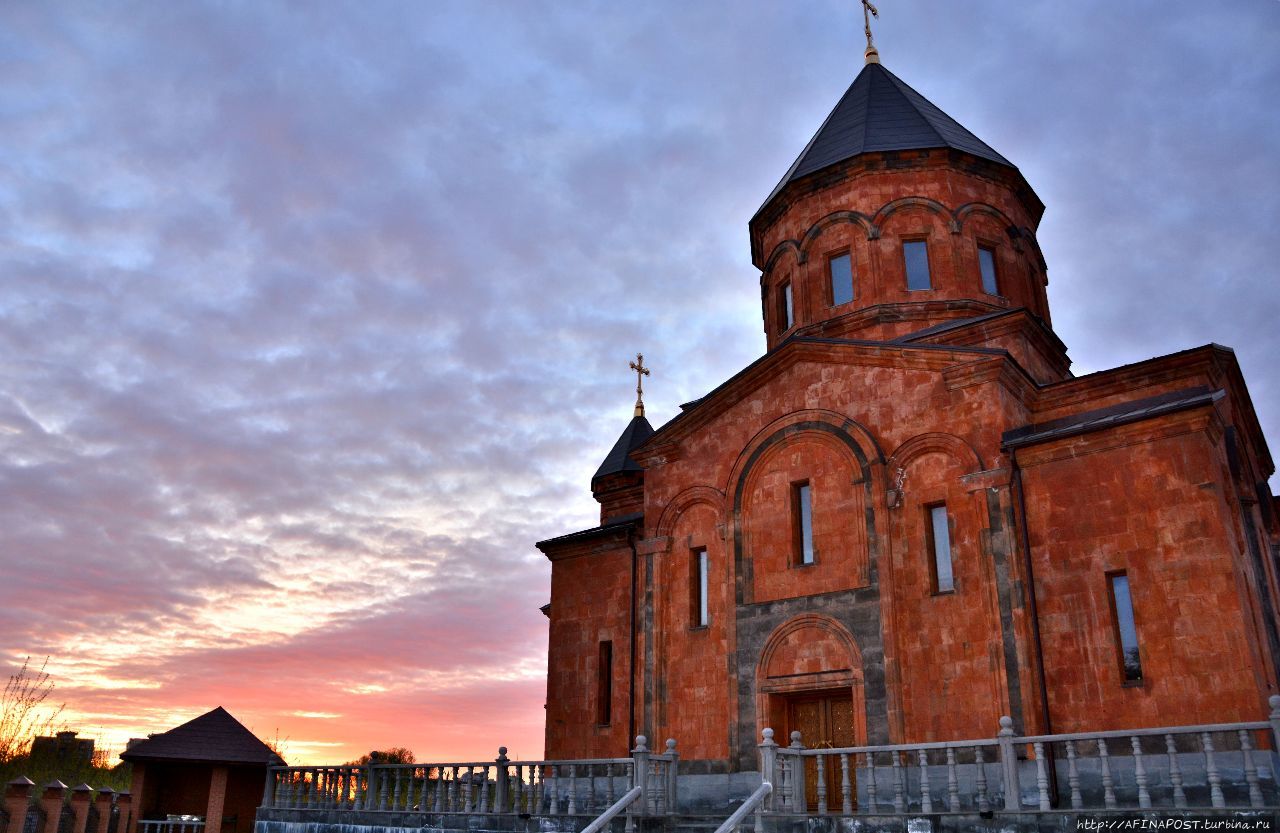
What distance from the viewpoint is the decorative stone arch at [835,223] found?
20205 millimetres

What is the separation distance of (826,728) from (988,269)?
10.5 metres

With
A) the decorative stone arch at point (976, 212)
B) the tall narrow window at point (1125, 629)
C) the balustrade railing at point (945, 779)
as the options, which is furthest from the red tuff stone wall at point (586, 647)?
the decorative stone arch at point (976, 212)

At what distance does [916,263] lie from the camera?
20.1 metres

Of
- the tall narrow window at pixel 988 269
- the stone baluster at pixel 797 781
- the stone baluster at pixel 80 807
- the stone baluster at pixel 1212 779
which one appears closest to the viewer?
the stone baluster at pixel 1212 779

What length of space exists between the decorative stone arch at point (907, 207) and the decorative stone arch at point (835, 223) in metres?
0.17

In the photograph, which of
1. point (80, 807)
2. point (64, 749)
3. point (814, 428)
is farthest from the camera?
point (64, 749)

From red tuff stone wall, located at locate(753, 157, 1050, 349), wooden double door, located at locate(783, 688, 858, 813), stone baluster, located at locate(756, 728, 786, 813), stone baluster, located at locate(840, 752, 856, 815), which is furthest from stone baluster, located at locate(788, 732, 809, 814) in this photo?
red tuff stone wall, located at locate(753, 157, 1050, 349)

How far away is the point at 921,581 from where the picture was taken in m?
14.9

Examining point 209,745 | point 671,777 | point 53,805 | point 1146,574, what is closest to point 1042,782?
point 1146,574

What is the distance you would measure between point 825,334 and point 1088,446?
254 inches

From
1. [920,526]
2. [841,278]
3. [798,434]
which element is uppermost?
[841,278]

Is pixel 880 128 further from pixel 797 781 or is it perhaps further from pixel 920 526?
pixel 797 781

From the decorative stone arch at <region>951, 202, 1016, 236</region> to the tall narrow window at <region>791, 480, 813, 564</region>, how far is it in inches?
279

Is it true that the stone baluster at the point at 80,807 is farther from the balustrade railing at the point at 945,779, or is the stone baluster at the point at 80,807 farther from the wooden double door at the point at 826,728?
the wooden double door at the point at 826,728
